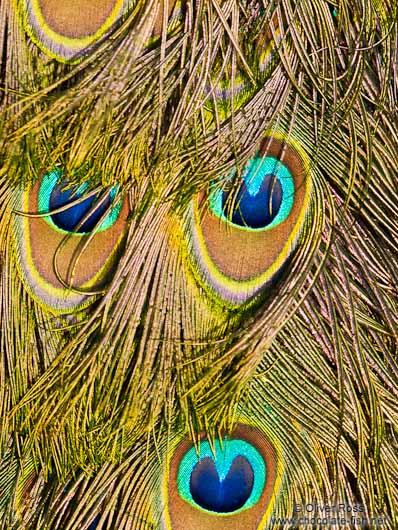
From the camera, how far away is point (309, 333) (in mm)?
1289

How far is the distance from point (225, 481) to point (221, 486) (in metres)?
0.01

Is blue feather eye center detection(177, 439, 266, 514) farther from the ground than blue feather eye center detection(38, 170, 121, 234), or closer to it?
closer to it

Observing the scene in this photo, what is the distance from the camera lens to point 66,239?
50.4 inches

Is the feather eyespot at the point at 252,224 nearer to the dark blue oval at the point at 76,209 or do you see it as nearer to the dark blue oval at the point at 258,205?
the dark blue oval at the point at 258,205

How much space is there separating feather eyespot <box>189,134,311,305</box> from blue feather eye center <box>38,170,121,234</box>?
0.51ft

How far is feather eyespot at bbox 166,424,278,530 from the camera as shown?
127 cm

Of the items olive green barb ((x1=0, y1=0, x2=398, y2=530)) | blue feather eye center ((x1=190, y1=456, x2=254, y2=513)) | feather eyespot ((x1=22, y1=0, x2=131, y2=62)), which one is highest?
feather eyespot ((x1=22, y1=0, x2=131, y2=62))

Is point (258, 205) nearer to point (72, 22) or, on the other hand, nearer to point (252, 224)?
point (252, 224)

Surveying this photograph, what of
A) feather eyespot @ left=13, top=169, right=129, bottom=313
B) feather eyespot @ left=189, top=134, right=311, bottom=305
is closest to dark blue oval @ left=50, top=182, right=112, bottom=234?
feather eyespot @ left=13, top=169, right=129, bottom=313

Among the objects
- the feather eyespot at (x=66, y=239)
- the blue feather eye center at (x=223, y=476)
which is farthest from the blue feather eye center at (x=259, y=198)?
the blue feather eye center at (x=223, y=476)

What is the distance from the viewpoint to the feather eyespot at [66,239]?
1260 mm

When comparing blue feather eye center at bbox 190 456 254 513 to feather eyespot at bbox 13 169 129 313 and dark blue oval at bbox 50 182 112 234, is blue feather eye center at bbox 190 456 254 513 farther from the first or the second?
dark blue oval at bbox 50 182 112 234

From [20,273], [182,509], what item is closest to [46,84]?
[20,273]

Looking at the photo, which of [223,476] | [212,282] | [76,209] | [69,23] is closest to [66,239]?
[76,209]
